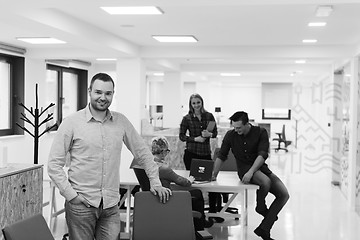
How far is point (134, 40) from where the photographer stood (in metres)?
7.78

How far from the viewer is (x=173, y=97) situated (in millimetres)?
12227

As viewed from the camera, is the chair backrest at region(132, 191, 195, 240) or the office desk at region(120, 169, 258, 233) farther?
the office desk at region(120, 169, 258, 233)

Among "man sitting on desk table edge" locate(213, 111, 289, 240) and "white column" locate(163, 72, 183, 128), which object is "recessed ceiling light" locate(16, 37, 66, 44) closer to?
"man sitting on desk table edge" locate(213, 111, 289, 240)

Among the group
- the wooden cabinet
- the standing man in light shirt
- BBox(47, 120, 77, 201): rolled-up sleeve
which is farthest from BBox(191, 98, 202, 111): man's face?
BBox(47, 120, 77, 201): rolled-up sleeve

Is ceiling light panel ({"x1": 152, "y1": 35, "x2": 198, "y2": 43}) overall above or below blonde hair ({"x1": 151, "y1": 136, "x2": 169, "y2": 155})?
above

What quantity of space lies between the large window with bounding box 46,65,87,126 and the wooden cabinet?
566cm

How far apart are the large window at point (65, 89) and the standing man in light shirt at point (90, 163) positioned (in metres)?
7.56

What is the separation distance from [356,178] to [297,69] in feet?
16.7

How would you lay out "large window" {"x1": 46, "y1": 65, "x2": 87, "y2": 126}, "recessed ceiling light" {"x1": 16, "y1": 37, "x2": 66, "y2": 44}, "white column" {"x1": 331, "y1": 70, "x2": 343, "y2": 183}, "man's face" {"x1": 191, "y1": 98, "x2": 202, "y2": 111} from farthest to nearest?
"large window" {"x1": 46, "y1": 65, "x2": 87, "y2": 126} → "white column" {"x1": 331, "y1": 70, "x2": 343, "y2": 183} → "recessed ceiling light" {"x1": 16, "y1": 37, "x2": 66, "y2": 44} → "man's face" {"x1": 191, "y1": 98, "x2": 202, "y2": 111}

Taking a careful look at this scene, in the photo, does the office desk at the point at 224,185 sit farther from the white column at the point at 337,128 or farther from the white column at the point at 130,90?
the white column at the point at 337,128

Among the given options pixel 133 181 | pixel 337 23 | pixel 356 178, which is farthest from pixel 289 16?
pixel 356 178

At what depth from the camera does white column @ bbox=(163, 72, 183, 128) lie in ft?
39.8

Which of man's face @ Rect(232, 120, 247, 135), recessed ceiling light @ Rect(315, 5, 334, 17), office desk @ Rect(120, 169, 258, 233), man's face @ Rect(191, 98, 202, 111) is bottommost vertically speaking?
office desk @ Rect(120, 169, 258, 233)

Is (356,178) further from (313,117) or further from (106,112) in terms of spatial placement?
(313,117)
